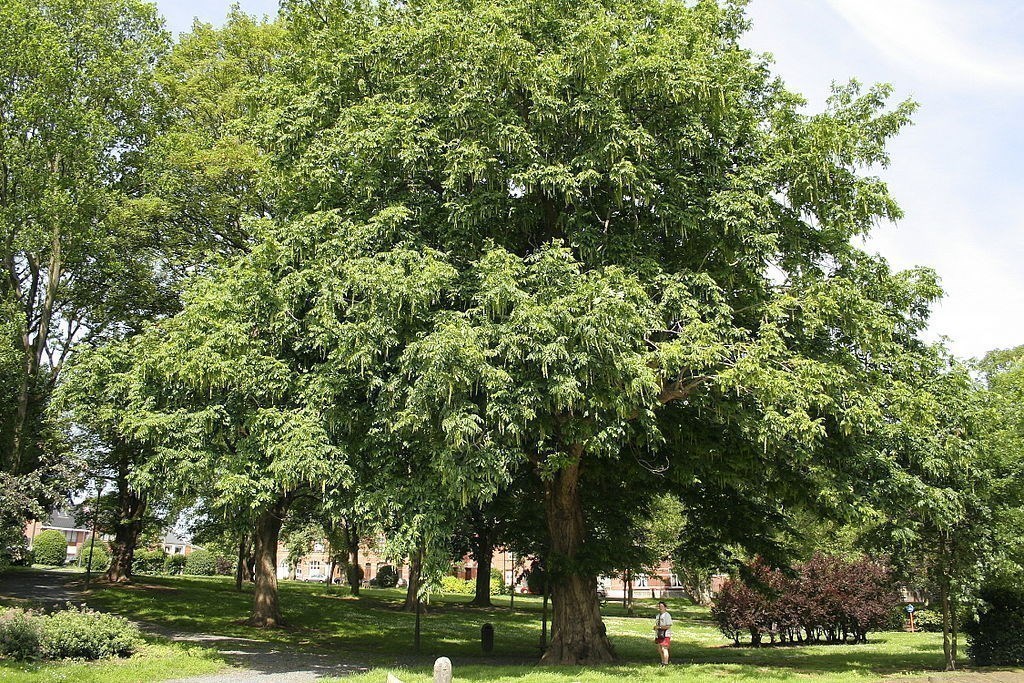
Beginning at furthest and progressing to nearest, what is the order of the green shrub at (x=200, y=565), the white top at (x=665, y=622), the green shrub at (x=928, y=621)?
1. the green shrub at (x=200, y=565)
2. the green shrub at (x=928, y=621)
3. the white top at (x=665, y=622)

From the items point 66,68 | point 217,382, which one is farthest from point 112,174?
point 217,382

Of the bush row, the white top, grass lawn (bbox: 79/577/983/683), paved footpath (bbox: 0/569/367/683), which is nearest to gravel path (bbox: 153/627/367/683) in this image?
paved footpath (bbox: 0/569/367/683)

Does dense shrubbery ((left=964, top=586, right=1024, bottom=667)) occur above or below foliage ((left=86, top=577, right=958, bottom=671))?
above

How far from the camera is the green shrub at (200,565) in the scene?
5891cm

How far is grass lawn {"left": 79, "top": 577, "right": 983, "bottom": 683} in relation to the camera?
52.0 feet

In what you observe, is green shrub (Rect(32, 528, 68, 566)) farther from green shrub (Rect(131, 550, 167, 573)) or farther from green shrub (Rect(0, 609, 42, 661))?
green shrub (Rect(0, 609, 42, 661))

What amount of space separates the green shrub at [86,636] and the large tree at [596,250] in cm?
801

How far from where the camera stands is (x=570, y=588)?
59.3ft

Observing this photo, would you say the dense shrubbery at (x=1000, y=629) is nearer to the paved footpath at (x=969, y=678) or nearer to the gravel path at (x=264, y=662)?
the paved footpath at (x=969, y=678)

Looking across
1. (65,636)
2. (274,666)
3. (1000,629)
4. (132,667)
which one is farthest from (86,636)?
(1000,629)

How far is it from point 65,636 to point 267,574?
31.6 ft

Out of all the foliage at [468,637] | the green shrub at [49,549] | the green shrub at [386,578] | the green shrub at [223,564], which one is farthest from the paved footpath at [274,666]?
the green shrub at [223,564]

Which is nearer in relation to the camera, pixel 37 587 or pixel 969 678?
pixel 969 678

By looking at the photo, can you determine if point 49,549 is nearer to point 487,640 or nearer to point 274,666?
point 487,640
